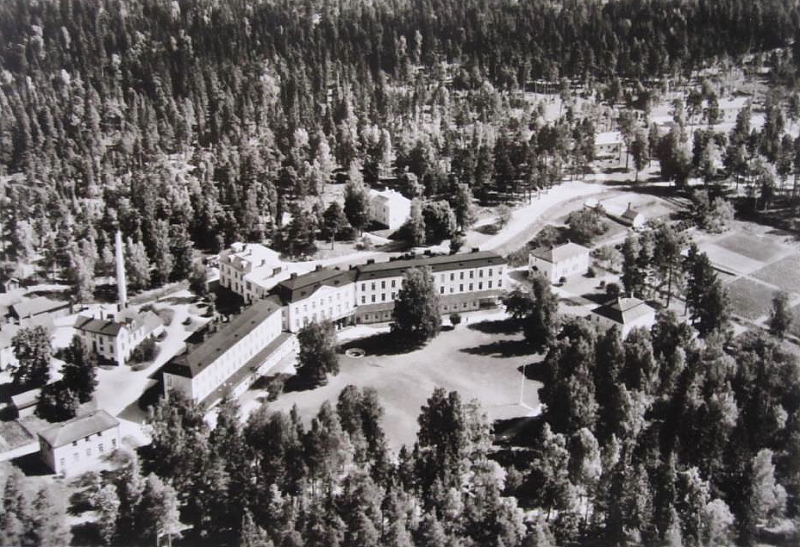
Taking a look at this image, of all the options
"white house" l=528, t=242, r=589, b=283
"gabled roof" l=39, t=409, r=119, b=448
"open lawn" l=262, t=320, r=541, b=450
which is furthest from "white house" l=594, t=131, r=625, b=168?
"gabled roof" l=39, t=409, r=119, b=448

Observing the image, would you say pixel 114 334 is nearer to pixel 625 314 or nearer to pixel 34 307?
pixel 34 307

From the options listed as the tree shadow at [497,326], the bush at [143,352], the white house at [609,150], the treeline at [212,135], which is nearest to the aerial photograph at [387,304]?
the bush at [143,352]

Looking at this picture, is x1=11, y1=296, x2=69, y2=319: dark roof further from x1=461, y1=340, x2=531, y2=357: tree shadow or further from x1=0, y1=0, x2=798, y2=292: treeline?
x1=461, y1=340, x2=531, y2=357: tree shadow

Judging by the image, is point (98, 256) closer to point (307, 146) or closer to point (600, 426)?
point (307, 146)

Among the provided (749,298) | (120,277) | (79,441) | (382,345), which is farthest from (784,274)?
(79,441)

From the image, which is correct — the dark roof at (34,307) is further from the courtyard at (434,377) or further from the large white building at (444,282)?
the large white building at (444,282)

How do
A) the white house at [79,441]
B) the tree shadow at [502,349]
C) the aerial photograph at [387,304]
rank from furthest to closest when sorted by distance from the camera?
the tree shadow at [502,349], the white house at [79,441], the aerial photograph at [387,304]

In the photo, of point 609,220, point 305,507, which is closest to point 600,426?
point 305,507

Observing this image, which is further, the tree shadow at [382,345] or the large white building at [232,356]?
the tree shadow at [382,345]
